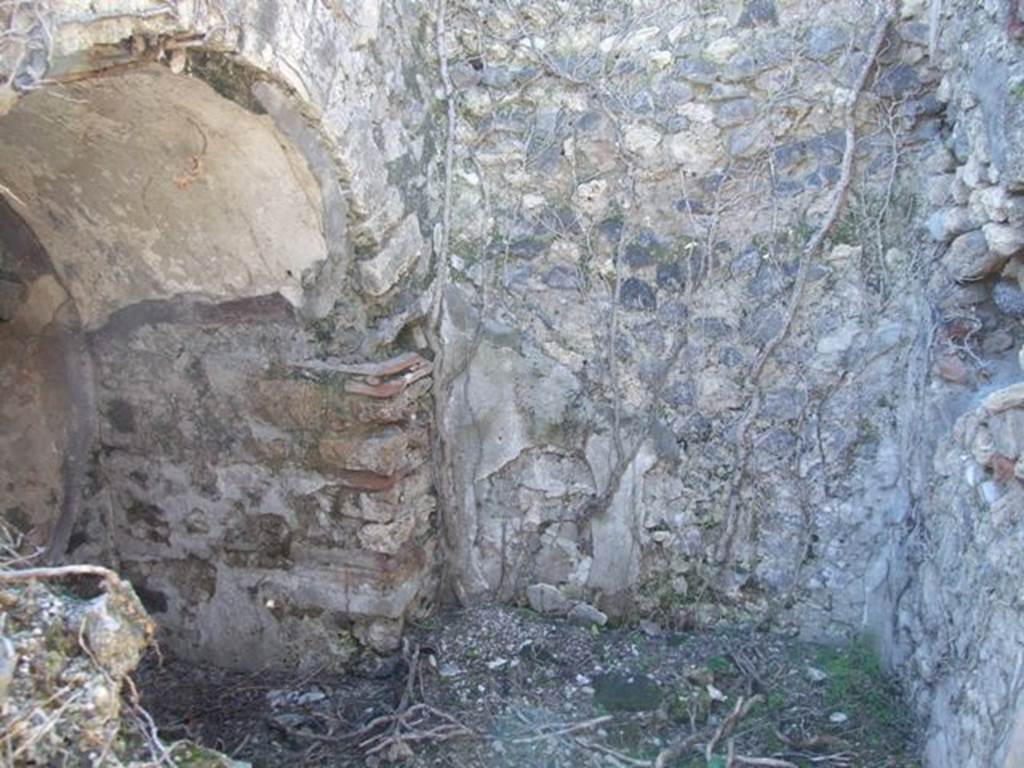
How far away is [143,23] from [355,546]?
1.73m

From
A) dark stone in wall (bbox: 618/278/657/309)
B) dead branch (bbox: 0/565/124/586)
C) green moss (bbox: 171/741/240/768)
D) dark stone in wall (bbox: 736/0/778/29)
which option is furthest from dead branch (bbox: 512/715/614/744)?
dark stone in wall (bbox: 736/0/778/29)

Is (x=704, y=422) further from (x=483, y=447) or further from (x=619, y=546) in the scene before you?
(x=483, y=447)

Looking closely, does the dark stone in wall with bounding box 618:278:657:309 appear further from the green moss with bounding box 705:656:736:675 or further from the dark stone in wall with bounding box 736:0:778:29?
the green moss with bounding box 705:656:736:675

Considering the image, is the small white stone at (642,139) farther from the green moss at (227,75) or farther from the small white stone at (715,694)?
the small white stone at (715,694)

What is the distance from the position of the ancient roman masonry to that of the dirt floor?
133 millimetres

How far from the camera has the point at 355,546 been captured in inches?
127

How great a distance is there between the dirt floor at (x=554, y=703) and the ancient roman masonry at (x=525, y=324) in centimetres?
13

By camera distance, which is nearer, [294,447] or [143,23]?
[143,23]

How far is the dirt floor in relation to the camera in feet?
9.36

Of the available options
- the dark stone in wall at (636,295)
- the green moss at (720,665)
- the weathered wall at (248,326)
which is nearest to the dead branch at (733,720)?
the green moss at (720,665)

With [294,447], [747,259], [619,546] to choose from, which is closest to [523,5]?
[747,259]

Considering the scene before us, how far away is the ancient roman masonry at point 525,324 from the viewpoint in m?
2.78

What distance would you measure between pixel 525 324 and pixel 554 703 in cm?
124

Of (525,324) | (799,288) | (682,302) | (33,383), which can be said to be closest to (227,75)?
(525,324)
